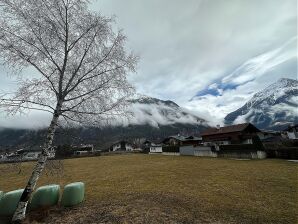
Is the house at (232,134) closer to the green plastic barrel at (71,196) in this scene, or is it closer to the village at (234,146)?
the village at (234,146)

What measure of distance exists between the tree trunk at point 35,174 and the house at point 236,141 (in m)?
41.4

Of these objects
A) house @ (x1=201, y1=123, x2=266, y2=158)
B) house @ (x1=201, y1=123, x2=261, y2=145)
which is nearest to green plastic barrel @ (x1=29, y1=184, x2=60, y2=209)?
house @ (x1=201, y1=123, x2=266, y2=158)

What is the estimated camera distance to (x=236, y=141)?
209ft

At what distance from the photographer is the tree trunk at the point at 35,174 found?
9.60 metres

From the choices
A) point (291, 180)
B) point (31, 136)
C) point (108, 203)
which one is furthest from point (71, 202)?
point (291, 180)

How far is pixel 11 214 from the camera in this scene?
10.4m

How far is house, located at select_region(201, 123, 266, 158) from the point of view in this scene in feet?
142

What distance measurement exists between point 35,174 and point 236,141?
62630 mm

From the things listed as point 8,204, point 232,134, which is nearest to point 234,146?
point 232,134

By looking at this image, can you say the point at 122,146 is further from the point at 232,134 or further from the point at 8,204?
the point at 8,204

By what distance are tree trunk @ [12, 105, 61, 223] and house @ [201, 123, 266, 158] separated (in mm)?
41409

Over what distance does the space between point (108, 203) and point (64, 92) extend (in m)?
6.76

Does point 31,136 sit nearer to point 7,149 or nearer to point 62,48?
point 7,149

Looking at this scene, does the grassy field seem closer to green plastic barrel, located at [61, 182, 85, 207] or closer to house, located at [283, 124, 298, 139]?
green plastic barrel, located at [61, 182, 85, 207]
